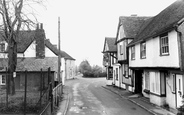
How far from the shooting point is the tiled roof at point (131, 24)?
22211 mm

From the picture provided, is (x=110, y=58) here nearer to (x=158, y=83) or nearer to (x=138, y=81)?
(x=138, y=81)

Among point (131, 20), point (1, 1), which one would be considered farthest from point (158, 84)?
point (1, 1)

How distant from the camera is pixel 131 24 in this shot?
76.8 ft

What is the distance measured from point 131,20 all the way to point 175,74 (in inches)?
520

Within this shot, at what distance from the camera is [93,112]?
43.0 ft

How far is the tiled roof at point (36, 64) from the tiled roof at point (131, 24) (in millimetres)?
11684

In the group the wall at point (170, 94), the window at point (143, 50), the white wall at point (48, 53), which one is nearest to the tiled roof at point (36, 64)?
the white wall at point (48, 53)

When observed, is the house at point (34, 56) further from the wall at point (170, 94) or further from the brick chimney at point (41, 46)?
the wall at point (170, 94)

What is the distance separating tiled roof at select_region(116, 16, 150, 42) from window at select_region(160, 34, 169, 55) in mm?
7895

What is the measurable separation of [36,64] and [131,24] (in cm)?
1485

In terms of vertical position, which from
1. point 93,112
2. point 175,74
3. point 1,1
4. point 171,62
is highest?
point 1,1

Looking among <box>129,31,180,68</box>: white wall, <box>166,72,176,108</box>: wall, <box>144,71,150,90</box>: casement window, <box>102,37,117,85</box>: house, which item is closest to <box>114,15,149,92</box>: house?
<box>129,31,180,68</box>: white wall

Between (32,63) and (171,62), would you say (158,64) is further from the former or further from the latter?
(32,63)

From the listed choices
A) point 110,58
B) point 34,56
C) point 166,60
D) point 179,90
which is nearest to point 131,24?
point 110,58
